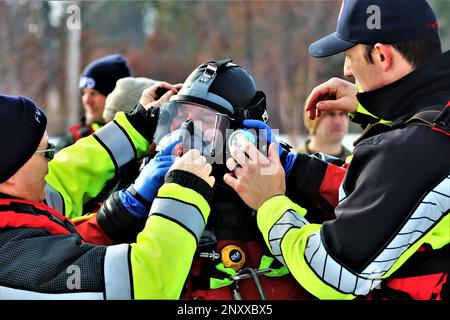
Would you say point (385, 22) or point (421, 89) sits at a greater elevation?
point (385, 22)

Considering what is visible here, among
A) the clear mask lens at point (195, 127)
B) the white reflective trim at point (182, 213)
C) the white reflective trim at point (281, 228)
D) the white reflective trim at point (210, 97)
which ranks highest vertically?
the white reflective trim at point (210, 97)

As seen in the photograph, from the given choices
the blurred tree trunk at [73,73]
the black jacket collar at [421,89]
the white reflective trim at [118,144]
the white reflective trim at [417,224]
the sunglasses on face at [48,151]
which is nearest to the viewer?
the white reflective trim at [417,224]

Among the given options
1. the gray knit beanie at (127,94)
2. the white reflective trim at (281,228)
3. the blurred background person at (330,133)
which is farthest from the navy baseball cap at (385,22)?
the blurred background person at (330,133)

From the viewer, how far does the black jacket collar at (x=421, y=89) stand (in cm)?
224

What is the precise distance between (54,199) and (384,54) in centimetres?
162

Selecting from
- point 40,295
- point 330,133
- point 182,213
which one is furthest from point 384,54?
point 330,133

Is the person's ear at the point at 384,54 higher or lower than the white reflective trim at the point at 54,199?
higher

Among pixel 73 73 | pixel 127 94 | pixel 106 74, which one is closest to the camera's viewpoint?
pixel 127 94

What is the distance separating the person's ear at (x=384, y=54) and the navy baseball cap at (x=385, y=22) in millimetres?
22

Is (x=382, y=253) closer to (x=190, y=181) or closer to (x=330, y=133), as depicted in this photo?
(x=190, y=181)

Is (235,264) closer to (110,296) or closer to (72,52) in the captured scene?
(110,296)

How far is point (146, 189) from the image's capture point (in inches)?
97.7

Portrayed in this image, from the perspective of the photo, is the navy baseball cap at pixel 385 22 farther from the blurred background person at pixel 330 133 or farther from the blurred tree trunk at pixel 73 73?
the blurred tree trunk at pixel 73 73
